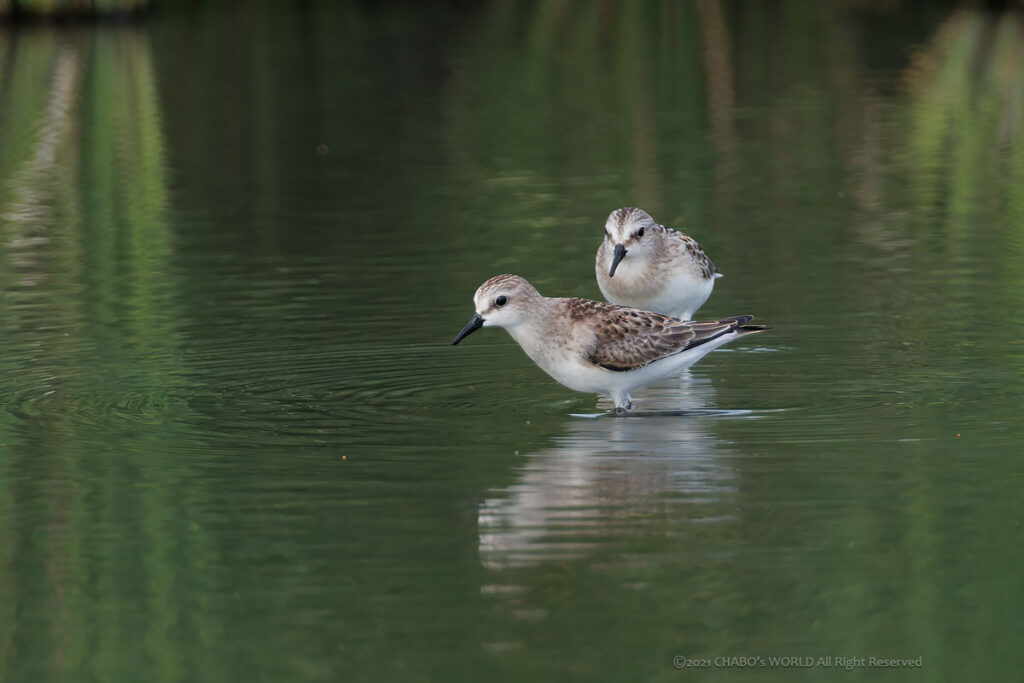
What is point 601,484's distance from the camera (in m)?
11.5

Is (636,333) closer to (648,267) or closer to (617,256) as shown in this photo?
(617,256)

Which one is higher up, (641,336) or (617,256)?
(617,256)

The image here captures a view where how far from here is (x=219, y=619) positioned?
9188 mm

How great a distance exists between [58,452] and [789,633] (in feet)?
19.9

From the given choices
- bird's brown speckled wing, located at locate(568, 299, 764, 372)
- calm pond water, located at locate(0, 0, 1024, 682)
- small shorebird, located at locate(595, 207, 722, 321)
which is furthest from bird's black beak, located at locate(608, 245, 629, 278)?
bird's brown speckled wing, located at locate(568, 299, 764, 372)

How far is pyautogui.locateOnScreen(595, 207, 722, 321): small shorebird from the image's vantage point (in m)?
16.0

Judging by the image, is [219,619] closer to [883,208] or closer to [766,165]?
[883,208]

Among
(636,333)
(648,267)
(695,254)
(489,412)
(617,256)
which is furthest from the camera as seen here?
(695,254)

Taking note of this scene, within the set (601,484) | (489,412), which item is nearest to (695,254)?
(489,412)

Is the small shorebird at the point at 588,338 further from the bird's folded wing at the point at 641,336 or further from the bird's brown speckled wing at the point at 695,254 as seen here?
the bird's brown speckled wing at the point at 695,254

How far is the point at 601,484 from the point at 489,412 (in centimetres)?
244

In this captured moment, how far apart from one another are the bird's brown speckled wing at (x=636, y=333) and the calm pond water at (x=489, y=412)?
0.51 m

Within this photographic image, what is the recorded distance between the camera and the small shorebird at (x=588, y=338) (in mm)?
13336

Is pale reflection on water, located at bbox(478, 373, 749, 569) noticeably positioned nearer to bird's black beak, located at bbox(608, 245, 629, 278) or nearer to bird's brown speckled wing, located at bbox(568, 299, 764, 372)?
bird's brown speckled wing, located at bbox(568, 299, 764, 372)
